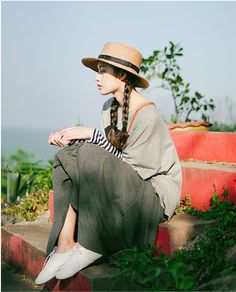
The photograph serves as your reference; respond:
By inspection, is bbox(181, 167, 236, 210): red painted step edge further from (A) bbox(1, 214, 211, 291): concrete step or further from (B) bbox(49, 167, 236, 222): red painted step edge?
(A) bbox(1, 214, 211, 291): concrete step

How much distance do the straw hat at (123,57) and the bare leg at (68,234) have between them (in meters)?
1.11

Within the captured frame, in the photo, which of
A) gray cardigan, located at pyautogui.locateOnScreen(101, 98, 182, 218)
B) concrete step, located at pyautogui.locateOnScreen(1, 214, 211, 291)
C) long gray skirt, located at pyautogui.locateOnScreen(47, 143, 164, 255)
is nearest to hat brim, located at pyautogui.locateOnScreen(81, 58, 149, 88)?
gray cardigan, located at pyautogui.locateOnScreen(101, 98, 182, 218)

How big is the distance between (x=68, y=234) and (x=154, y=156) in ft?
2.63

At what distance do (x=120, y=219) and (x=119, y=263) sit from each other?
11.4 inches

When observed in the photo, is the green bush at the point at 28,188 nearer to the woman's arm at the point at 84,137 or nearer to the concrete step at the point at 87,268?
the concrete step at the point at 87,268

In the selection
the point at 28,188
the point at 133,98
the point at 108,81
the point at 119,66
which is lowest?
the point at 28,188

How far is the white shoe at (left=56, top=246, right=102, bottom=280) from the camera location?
10.9 feet

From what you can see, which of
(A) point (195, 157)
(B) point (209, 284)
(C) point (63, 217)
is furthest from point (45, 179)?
(B) point (209, 284)

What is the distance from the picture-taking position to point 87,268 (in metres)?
3.39

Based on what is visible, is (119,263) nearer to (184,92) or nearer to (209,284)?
(209,284)

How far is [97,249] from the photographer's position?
333 centimetres

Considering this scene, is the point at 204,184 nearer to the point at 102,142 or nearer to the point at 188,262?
the point at 188,262

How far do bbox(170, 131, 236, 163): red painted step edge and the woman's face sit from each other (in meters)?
1.66

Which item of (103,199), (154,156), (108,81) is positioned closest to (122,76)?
(108,81)
